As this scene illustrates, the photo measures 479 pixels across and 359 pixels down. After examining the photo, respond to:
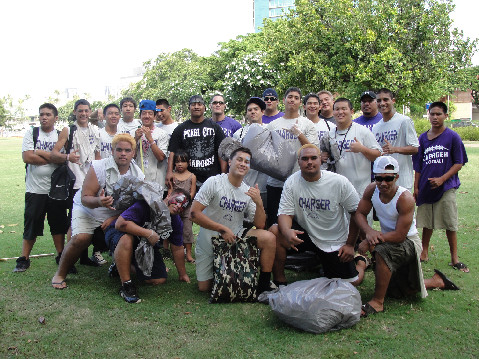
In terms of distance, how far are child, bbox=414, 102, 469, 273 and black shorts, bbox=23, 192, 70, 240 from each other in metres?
4.45

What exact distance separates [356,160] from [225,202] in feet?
5.35

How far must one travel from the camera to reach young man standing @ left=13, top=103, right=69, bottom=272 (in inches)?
217

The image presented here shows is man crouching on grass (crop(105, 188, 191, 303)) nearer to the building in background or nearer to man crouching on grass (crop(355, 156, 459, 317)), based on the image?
man crouching on grass (crop(355, 156, 459, 317))

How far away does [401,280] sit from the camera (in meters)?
4.34

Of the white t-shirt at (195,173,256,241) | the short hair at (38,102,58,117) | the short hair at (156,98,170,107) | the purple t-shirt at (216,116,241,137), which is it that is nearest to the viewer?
the white t-shirt at (195,173,256,241)

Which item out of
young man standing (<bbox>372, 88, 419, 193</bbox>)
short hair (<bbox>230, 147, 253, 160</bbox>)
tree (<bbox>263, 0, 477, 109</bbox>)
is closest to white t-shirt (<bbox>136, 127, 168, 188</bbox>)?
short hair (<bbox>230, 147, 253, 160</bbox>)

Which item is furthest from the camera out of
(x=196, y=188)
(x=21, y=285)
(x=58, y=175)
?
(x=196, y=188)

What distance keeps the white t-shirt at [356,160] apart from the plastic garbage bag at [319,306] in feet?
5.29

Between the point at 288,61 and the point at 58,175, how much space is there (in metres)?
21.6

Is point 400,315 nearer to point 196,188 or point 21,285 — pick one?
point 196,188

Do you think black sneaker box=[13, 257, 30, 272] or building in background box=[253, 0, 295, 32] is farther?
building in background box=[253, 0, 295, 32]

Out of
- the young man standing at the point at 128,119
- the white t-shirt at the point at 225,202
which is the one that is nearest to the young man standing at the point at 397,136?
the white t-shirt at the point at 225,202

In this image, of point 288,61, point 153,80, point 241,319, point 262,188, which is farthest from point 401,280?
point 153,80

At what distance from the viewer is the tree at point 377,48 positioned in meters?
21.7
